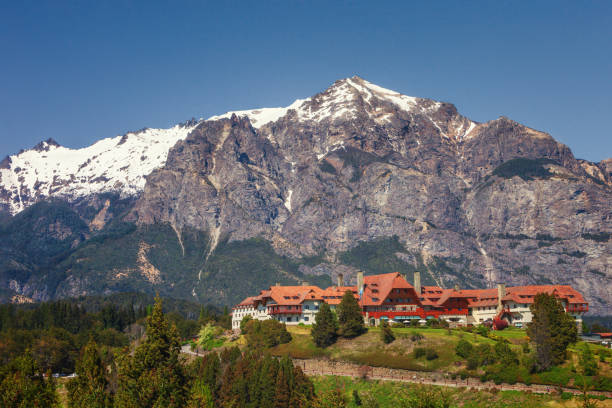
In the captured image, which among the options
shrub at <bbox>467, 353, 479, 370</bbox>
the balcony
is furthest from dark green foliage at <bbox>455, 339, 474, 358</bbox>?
the balcony

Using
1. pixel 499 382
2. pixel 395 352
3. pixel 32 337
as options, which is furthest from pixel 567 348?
pixel 32 337

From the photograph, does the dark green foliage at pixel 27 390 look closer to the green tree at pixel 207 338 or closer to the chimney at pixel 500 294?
the green tree at pixel 207 338

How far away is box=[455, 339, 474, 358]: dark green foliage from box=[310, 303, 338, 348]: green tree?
29.7 m

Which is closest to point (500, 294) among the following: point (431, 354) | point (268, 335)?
point (431, 354)

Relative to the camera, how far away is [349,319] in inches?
5969

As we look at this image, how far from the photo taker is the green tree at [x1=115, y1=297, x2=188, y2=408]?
271 ft

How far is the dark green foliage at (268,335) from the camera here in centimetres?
15788

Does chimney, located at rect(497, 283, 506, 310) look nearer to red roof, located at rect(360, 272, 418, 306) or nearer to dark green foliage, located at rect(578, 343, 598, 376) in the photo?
red roof, located at rect(360, 272, 418, 306)

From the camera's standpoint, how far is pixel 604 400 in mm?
106188

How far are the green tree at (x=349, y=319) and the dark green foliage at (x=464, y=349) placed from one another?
26.5 meters

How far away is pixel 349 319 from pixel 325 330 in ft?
19.6

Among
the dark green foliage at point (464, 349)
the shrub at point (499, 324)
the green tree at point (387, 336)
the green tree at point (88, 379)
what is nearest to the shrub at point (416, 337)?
the green tree at point (387, 336)

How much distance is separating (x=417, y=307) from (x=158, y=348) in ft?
317

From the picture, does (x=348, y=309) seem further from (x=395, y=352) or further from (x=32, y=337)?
(x=32, y=337)
